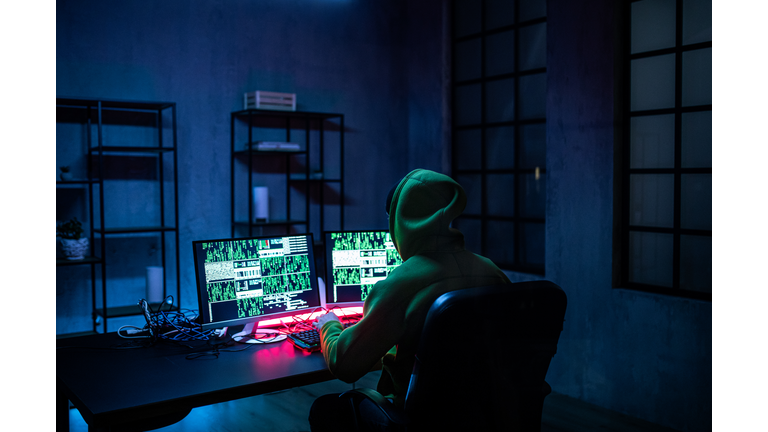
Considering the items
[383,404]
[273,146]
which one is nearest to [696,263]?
[383,404]

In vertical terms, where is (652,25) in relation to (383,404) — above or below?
above

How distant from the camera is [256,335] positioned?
2.37 meters

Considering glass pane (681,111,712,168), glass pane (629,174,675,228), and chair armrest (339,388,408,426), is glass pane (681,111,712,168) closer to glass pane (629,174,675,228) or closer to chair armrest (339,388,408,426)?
glass pane (629,174,675,228)

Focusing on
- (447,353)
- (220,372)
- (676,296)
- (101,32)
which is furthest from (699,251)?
(101,32)

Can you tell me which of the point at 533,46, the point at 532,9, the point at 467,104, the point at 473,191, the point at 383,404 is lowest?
the point at 383,404

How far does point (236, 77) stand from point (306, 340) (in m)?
2.62

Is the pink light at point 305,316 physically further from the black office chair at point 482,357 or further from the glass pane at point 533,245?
the glass pane at point 533,245

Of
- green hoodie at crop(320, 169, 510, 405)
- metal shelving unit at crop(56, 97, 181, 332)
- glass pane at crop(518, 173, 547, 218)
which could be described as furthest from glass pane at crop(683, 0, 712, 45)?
metal shelving unit at crop(56, 97, 181, 332)

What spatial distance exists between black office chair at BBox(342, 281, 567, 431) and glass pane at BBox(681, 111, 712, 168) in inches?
72.5

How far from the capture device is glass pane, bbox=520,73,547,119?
395cm

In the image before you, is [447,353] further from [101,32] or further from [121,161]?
[101,32]

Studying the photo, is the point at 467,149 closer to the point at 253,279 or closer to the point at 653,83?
the point at 653,83

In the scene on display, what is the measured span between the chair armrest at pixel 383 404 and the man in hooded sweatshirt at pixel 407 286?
28mm

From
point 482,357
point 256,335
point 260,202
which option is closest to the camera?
point 482,357
